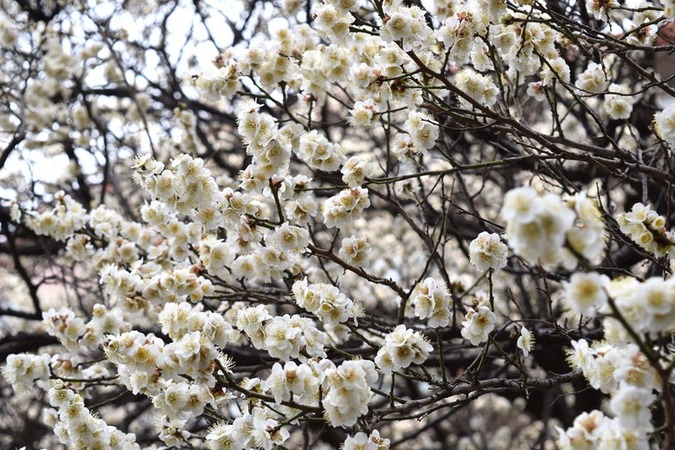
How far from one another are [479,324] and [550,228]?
1.27 m

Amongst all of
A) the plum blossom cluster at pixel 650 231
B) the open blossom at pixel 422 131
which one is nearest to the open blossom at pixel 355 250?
the open blossom at pixel 422 131

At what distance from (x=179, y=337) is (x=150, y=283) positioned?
66 centimetres

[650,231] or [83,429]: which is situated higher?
[650,231]

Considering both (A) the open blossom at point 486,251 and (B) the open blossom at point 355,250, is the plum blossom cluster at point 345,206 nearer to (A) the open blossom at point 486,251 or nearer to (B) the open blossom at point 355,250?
(B) the open blossom at point 355,250

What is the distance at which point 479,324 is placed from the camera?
2.52 m

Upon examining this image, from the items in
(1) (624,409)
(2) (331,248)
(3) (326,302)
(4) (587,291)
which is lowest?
(1) (624,409)

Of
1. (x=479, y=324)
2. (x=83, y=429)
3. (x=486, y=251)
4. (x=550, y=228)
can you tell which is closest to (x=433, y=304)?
(x=479, y=324)

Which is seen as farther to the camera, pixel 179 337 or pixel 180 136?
pixel 180 136

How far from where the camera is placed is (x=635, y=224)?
233 centimetres

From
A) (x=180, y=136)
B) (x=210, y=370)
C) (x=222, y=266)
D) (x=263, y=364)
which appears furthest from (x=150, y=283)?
(x=180, y=136)

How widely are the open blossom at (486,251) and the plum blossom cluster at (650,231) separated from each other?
17.4 inches

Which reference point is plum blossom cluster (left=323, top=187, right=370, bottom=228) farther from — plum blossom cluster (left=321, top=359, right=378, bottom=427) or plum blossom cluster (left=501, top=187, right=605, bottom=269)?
plum blossom cluster (left=501, top=187, right=605, bottom=269)

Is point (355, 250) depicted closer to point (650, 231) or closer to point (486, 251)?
point (486, 251)

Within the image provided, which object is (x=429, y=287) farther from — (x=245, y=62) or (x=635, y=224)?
(x=245, y=62)
